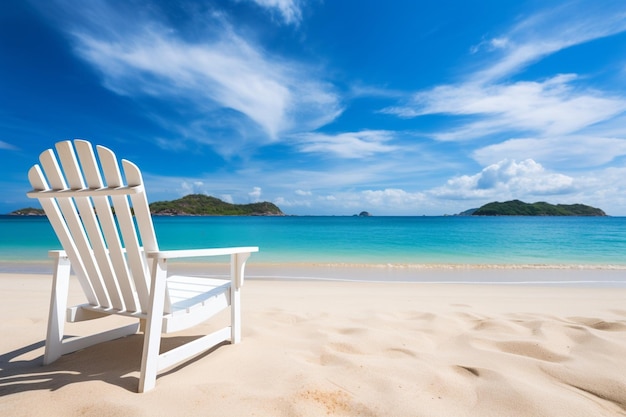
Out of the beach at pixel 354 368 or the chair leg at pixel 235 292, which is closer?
the beach at pixel 354 368

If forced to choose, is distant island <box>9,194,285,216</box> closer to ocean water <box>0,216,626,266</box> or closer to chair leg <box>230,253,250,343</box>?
ocean water <box>0,216,626,266</box>

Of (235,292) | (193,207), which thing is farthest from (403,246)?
(193,207)

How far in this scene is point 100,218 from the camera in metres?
2.25

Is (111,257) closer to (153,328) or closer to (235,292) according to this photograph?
(153,328)

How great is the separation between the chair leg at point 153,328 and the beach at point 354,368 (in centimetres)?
9

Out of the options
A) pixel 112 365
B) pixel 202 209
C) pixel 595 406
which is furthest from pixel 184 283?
pixel 202 209

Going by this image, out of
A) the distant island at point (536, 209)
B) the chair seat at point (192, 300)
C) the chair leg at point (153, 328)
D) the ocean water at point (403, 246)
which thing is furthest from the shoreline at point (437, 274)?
the distant island at point (536, 209)

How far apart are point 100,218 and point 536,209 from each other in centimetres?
11206

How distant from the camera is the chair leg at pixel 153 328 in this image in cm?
194

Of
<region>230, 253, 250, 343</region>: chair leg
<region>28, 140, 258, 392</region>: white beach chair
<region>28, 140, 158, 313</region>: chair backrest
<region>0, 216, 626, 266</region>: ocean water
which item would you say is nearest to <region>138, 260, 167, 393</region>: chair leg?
<region>28, 140, 258, 392</region>: white beach chair

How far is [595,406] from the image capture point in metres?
1.79

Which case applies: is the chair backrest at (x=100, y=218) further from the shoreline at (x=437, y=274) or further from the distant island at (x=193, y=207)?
the distant island at (x=193, y=207)

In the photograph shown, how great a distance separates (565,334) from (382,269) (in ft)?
22.0

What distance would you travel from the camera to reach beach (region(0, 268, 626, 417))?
5.85 feet
